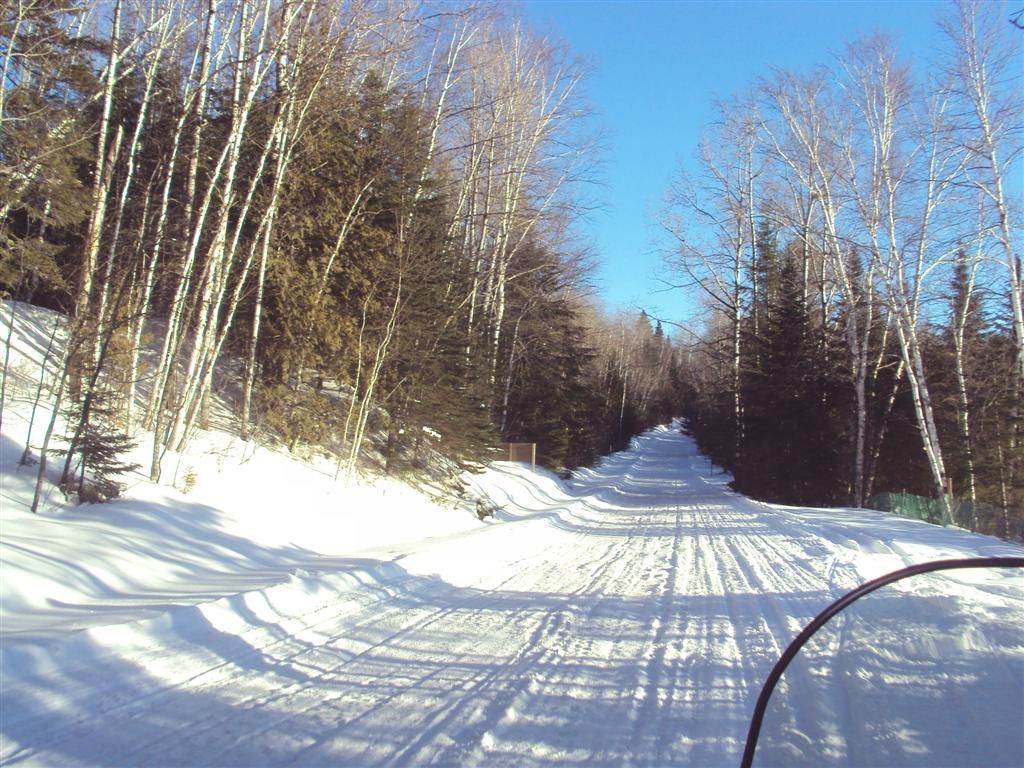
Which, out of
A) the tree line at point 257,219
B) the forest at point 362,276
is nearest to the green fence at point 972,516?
the forest at point 362,276

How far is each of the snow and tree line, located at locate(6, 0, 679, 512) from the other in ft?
7.20

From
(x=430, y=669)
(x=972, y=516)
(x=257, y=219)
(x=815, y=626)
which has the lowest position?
(x=430, y=669)

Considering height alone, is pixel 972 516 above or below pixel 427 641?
above

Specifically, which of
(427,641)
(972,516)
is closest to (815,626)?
(427,641)

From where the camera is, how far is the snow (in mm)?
2672

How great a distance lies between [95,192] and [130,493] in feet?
17.6

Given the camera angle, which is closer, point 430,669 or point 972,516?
point 430,669

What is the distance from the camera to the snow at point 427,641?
267 centimetres

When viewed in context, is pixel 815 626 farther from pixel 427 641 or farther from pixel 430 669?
pixel 427 641

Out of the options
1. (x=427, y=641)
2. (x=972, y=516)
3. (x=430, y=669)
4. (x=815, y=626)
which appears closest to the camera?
(x=815, y=626)

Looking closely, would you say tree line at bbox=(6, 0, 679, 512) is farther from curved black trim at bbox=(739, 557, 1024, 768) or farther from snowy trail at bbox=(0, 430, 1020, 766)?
curved black trim at bbox=(739, 557, 1024, 768)

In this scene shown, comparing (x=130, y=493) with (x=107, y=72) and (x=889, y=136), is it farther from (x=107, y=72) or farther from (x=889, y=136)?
(x=889, y=136)

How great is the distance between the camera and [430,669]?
5.21 m

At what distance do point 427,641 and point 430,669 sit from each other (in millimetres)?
757
